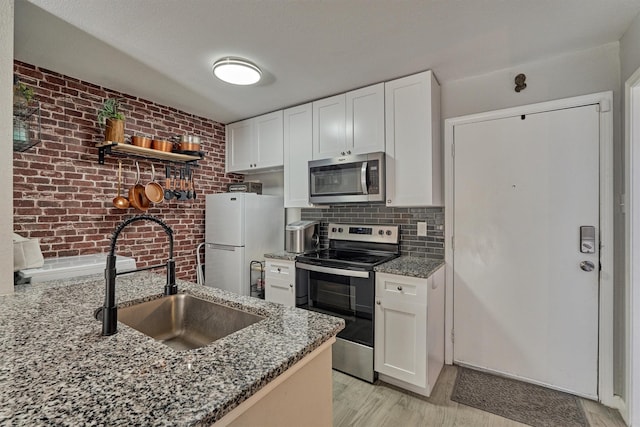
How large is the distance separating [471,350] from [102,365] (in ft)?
8.30

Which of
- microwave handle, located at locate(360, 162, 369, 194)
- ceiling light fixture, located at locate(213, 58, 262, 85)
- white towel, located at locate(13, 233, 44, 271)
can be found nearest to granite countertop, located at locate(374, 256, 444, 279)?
microwave handle, located at locate(360, 162, 369, 194)

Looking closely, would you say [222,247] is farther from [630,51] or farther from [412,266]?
[630,51]

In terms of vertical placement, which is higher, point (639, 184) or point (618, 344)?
point (639, 184)

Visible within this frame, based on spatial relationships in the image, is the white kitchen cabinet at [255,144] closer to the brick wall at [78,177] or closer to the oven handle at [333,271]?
the brick wall at [78,177]

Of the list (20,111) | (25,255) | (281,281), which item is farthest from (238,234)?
(20,111)

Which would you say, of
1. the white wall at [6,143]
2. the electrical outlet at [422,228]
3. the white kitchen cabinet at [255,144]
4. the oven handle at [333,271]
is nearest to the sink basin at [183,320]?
the white wall at [6,143]

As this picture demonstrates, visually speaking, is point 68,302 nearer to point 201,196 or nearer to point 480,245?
point 201,196

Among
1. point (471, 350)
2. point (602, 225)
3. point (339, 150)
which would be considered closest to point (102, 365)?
point (339, 150)

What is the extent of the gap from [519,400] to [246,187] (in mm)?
3051

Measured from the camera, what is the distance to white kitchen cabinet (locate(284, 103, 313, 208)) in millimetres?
2932

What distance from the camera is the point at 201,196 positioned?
340 centimetres

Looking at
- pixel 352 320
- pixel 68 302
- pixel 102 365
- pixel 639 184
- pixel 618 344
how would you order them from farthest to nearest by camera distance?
pixel 352 320
pixel 618 344
pixel 639 184
pixel 68 302
pixel 102 365

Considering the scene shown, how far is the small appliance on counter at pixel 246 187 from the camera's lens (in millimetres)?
3338

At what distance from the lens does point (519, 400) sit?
197cm
